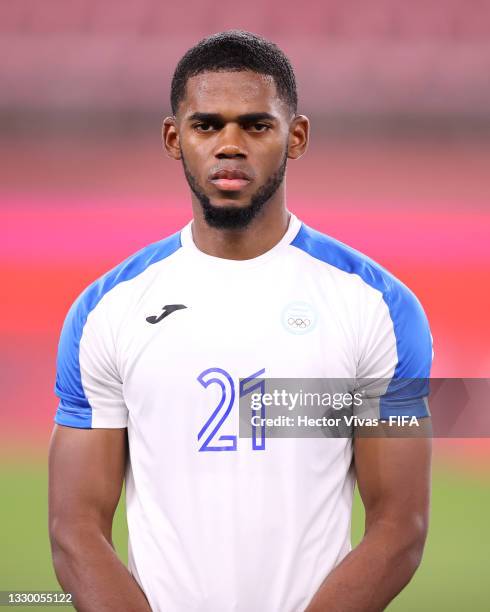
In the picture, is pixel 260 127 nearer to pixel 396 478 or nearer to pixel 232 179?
pixel 232 179

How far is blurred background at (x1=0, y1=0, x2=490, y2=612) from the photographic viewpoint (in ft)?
17.4

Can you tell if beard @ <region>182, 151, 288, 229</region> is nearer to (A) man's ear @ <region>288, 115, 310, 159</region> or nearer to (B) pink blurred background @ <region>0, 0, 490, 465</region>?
(A) man's ear @ <region>288, 115, 310, 159</region>

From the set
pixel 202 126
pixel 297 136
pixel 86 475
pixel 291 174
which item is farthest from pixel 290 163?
pixel 86 475

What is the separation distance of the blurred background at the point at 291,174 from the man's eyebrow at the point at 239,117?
238 cm

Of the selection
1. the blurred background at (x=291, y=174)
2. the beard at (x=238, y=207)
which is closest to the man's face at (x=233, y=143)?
the beard at (x=238, y=207)

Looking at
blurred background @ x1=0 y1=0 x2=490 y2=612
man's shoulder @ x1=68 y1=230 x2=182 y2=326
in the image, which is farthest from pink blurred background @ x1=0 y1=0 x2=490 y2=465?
man's shoulder @ x1=68 y1=230 x2=182 y2=326

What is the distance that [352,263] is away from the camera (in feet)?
8.05

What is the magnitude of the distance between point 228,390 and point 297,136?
21.8 inches

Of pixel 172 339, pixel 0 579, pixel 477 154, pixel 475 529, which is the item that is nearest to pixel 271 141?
pixel 172 339

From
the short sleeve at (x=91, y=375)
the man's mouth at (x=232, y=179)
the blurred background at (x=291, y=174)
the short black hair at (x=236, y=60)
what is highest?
the blurred background at (x=291, y=174)

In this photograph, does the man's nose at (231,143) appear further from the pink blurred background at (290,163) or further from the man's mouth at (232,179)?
the pink blurred background at (290,163)

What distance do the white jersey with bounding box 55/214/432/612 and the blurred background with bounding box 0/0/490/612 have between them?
199 cm

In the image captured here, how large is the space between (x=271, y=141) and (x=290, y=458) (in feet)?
2.08

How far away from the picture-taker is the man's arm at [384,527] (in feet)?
7.41
